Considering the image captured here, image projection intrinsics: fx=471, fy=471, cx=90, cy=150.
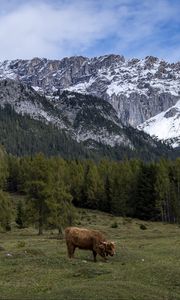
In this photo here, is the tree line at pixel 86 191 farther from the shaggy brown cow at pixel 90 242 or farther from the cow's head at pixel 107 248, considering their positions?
the cow's head at pixel 107 248

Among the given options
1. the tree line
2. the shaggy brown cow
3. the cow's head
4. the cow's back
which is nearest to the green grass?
the cow's head

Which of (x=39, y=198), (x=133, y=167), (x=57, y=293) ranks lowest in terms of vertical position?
(x=57, y=293)

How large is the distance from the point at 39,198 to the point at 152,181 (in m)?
54.9

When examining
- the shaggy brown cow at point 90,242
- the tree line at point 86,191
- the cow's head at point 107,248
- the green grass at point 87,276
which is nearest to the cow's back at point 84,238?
the shaggy brown cow at point 90,242

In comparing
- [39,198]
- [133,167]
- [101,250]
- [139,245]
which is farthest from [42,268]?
[133,167]

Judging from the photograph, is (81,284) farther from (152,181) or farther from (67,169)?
(67,169)

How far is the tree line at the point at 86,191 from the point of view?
238 feet

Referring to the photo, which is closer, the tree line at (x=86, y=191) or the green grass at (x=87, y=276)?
the green grass at (x=87, y=276)

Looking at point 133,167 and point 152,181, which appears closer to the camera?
point 152,181

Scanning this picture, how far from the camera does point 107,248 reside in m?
35.4

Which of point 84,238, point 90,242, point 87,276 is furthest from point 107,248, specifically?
point 87,276

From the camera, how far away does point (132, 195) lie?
416ft

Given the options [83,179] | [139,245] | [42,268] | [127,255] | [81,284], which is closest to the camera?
[81,284]

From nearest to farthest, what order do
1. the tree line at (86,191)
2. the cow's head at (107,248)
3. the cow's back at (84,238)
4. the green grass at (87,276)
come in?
the green grass at (87,276)
the cow's head at (107,248)
the cow's back at (84,238)
the tree line at (86,191)
